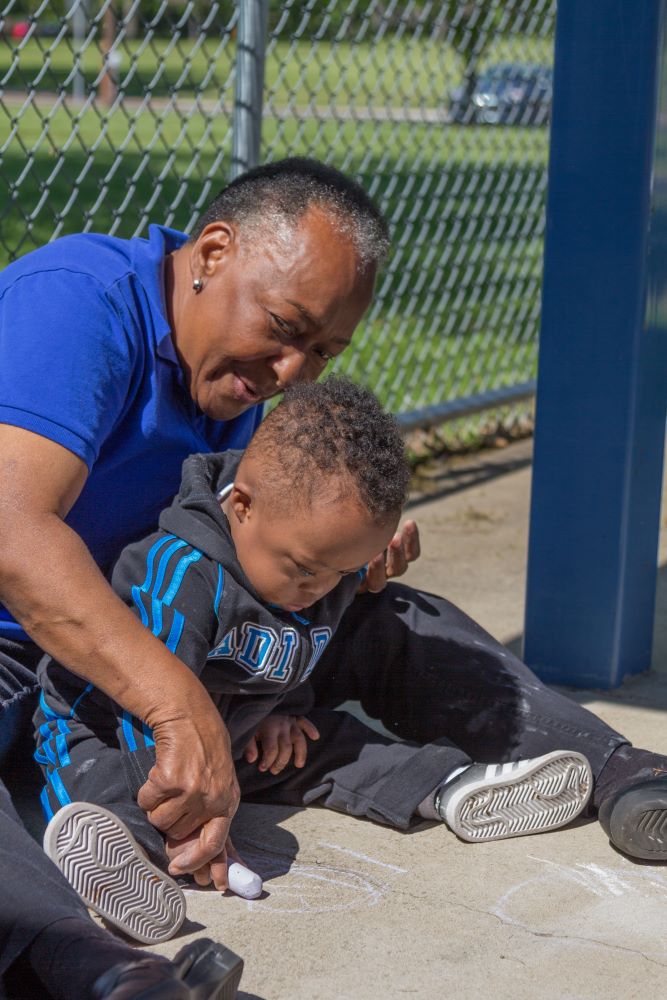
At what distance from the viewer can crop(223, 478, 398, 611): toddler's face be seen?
224 cm

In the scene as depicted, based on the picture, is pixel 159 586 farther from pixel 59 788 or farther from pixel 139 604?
pixel 59 788

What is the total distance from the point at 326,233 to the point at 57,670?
2.94ft

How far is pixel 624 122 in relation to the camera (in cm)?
297

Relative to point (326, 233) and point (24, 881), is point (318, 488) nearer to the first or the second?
point (326, 233)

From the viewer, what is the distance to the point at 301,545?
2.26 metres

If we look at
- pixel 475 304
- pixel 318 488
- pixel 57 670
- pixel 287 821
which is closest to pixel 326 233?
pixel 318 488

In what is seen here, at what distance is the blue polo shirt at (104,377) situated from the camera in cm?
214

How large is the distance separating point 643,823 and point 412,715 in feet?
1.84

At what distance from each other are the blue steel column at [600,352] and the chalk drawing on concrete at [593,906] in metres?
0.85

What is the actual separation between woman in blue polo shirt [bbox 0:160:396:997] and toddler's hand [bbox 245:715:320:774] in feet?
1.08

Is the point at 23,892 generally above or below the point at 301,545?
below

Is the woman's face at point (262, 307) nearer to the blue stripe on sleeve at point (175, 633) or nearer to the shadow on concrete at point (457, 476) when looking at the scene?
the blue stripe on sleeve at point (175, 633)

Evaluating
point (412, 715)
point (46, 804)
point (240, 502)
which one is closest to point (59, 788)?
point (46, 804)

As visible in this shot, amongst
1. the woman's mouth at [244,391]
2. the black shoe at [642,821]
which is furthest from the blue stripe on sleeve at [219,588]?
the black shoe at [642,821]
